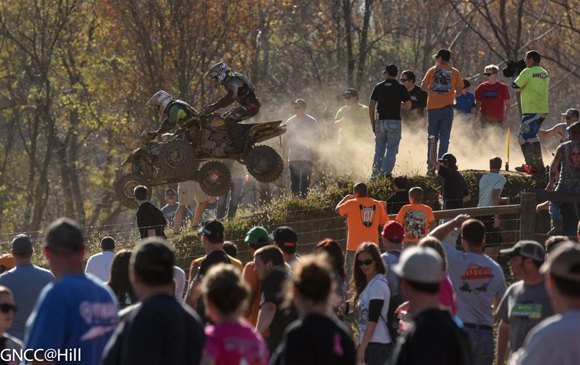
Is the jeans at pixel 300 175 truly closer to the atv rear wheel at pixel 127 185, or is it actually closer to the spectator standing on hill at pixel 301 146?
the spectator standing on hill at pixel 301 146

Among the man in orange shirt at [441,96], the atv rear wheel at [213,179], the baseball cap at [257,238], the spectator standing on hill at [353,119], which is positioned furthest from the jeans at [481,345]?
the spectator standing on hill at [353,119]

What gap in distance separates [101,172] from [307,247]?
33770mm

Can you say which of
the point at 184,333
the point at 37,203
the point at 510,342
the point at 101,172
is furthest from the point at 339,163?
the point at 101,172

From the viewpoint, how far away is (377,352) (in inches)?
434

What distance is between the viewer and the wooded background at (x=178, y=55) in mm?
35219

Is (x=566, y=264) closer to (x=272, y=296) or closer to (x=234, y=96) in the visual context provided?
(x=272, y=296)

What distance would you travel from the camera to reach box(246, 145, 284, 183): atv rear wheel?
22016mm

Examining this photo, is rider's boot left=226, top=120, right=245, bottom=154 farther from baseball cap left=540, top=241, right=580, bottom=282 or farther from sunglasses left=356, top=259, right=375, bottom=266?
baseball cap left=540, top=241, right=580, bottom=282

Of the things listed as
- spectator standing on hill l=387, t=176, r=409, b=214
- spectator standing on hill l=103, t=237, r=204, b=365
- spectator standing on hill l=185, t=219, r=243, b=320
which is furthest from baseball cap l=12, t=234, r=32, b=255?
spectator standing on hill l=387, t=176, r=409, b=214

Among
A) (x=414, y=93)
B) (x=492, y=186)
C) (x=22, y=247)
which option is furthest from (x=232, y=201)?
(x=22, y=247)

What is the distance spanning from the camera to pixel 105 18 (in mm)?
36375

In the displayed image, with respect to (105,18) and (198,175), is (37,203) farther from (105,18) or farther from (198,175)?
(198,175)

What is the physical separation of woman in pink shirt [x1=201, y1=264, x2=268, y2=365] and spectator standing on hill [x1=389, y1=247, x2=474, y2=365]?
2.53 feet

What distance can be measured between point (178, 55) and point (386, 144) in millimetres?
14785
